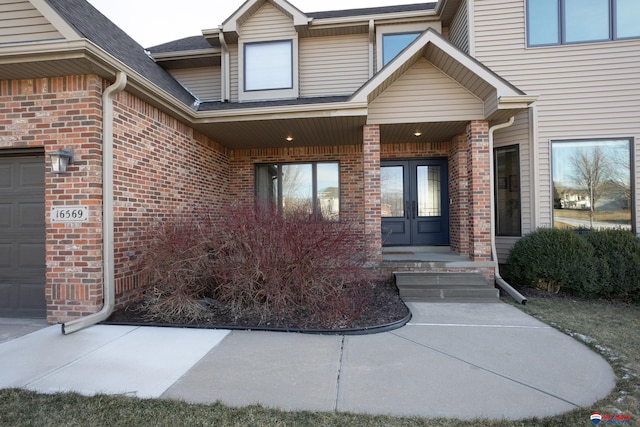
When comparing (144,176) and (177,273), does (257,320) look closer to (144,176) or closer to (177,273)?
(177,273)

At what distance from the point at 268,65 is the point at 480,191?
6160 mm

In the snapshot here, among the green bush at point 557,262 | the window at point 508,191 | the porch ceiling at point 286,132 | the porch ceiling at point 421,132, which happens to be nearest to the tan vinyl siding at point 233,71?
the porch ceiling at point 286,132

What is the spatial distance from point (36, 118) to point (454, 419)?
6120 millimetres

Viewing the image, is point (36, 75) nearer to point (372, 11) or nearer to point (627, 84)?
point (372, 11)

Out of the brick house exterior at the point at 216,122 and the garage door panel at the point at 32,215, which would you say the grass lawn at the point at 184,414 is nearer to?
the brick house exterior at the point at 216,122

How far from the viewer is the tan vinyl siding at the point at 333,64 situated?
342 inches

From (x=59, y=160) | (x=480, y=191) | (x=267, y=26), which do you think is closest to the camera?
(x=59, y=160)

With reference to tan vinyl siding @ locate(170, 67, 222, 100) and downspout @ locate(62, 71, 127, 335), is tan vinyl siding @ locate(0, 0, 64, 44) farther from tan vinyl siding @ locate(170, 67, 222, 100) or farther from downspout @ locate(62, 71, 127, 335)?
tan vinyl siding @ locate(170, 67, 222, 100)

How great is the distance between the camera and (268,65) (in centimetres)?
863

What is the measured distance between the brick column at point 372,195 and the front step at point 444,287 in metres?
0.79

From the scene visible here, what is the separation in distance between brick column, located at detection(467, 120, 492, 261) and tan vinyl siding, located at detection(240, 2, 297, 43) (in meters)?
5.42

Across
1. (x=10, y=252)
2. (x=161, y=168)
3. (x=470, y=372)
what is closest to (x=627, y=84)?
(x=470, y=372)

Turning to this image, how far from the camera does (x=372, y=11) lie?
888 cm

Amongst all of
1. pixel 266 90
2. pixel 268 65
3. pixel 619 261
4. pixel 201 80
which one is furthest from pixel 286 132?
pixel 619 261
